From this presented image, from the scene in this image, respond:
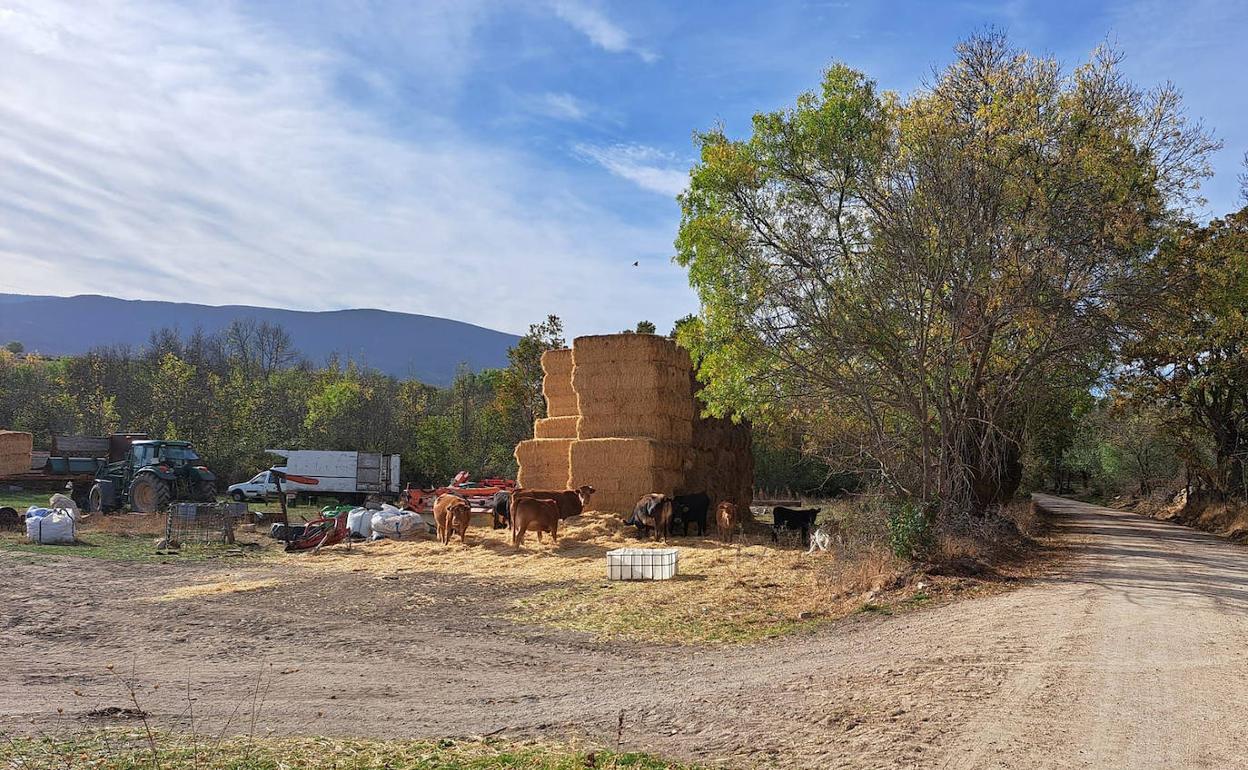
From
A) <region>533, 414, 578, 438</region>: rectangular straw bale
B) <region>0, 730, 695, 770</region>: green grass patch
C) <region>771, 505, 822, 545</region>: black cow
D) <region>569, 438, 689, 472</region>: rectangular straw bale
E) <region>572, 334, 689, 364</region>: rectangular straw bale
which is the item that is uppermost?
<region>572, 334, 689, 364</region>: rectangular straw bale

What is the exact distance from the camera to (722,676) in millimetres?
8789

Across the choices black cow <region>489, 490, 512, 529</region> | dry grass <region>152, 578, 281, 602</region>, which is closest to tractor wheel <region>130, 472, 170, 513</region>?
black cow <region>489, 490, 512, 529</region>

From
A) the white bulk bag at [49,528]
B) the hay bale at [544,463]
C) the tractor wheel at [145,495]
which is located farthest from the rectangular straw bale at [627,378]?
the tractor wheel at [145,495]

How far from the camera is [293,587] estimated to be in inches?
620

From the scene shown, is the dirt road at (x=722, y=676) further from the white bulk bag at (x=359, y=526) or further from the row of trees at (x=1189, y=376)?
the white bulk bag at (x=359, y=526)

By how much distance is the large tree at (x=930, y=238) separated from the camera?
15.8 m

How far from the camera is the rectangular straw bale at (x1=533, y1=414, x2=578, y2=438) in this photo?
84.2ft

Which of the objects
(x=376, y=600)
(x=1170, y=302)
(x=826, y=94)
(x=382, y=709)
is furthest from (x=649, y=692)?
(x=1170, y=302)

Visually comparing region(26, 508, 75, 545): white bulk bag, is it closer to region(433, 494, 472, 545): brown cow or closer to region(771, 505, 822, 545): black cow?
Result: region(433, 494, 472, 545): brown cow

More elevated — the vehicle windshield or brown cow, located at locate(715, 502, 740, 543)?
the vehicle windshield

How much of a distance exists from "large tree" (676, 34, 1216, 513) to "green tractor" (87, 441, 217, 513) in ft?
70.0

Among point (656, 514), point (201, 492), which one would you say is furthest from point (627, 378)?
point (201, 492)

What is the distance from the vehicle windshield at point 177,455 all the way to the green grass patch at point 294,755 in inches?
1090

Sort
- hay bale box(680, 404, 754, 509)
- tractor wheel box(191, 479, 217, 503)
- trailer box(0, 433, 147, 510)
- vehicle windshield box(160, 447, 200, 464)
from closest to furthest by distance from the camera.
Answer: hay bale box(680, 404, 754, 509) < vehicle windshield box(160, 447, 200, 464) < tractor wheel box(191, 479, 217, 503) < trailer box(0, 433, 147, 510)
